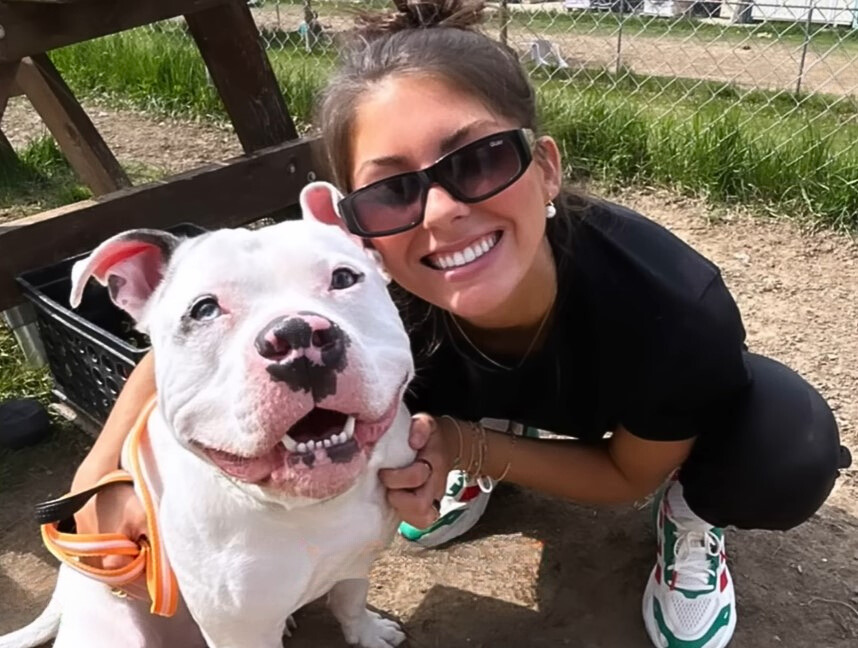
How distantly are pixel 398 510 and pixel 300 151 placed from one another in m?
1.59

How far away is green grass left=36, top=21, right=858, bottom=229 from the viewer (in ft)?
10.1

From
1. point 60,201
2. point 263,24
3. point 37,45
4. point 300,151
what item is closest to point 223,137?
point 60,201

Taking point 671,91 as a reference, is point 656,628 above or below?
above

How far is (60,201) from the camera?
135 inches

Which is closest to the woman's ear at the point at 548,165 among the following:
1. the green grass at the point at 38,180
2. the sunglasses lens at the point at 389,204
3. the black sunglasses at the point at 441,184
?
the black sunglasses at the point at 441,184

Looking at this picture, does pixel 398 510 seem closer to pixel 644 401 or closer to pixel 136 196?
pixel 644 401

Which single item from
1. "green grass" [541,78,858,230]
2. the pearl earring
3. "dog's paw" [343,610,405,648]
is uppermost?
the pearl earring

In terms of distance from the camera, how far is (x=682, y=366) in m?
1.53

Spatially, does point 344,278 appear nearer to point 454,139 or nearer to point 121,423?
point 454,139

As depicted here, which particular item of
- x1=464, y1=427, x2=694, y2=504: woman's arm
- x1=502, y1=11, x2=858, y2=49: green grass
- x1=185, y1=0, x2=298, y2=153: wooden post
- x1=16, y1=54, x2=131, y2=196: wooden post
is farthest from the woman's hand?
x1=502, y1=11, x2=858, y2=49: green grass

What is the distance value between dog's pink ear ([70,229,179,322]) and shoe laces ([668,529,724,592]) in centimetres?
102

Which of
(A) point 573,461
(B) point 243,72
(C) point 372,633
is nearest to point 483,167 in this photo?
(A) point 573,461

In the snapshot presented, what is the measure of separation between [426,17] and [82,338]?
98cm

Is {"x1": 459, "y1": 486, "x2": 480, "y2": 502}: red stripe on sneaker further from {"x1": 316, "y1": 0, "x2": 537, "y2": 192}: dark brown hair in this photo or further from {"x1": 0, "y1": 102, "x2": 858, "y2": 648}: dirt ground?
{"x1": 316, "y1": 0, "x2": 537, "y2": 192}: dark brown hair
